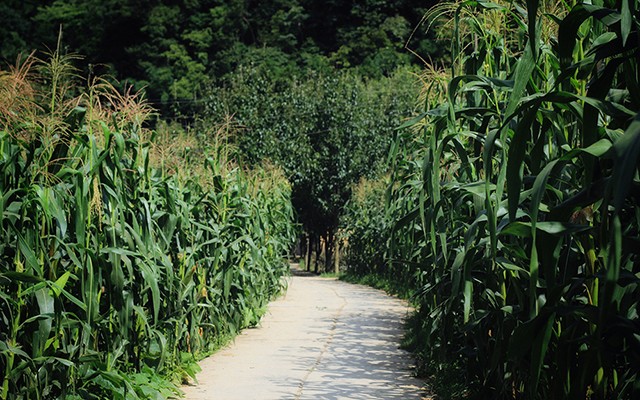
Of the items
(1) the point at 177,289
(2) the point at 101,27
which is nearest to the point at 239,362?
(1) the point at 177,289

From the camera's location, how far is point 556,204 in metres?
3.81

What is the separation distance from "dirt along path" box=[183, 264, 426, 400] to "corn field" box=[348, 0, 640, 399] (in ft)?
4.52

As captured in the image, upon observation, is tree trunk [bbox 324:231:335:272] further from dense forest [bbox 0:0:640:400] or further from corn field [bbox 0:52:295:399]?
corn field [bbox 0:52:295:399]

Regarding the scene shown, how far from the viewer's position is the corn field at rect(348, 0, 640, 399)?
252cm

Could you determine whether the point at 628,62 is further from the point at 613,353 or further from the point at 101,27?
the point at 101,27

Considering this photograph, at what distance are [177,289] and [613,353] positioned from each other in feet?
14.8

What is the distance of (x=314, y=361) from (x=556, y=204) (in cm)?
480

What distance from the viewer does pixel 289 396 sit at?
6.27 meters

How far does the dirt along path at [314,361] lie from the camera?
6492 millimetres

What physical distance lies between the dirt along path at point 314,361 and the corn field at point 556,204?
1377 millimetres

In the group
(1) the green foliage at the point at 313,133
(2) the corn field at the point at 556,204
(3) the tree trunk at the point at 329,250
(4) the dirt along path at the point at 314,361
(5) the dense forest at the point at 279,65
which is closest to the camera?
(2) the corn field at the point at 556,204

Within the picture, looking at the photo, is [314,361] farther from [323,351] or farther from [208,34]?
[208,34]

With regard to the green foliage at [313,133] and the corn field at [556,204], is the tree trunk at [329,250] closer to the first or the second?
the green foliage at [313,133]

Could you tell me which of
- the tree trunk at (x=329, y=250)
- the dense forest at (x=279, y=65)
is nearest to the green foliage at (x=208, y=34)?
the dense forest at (x=279, y=65)
